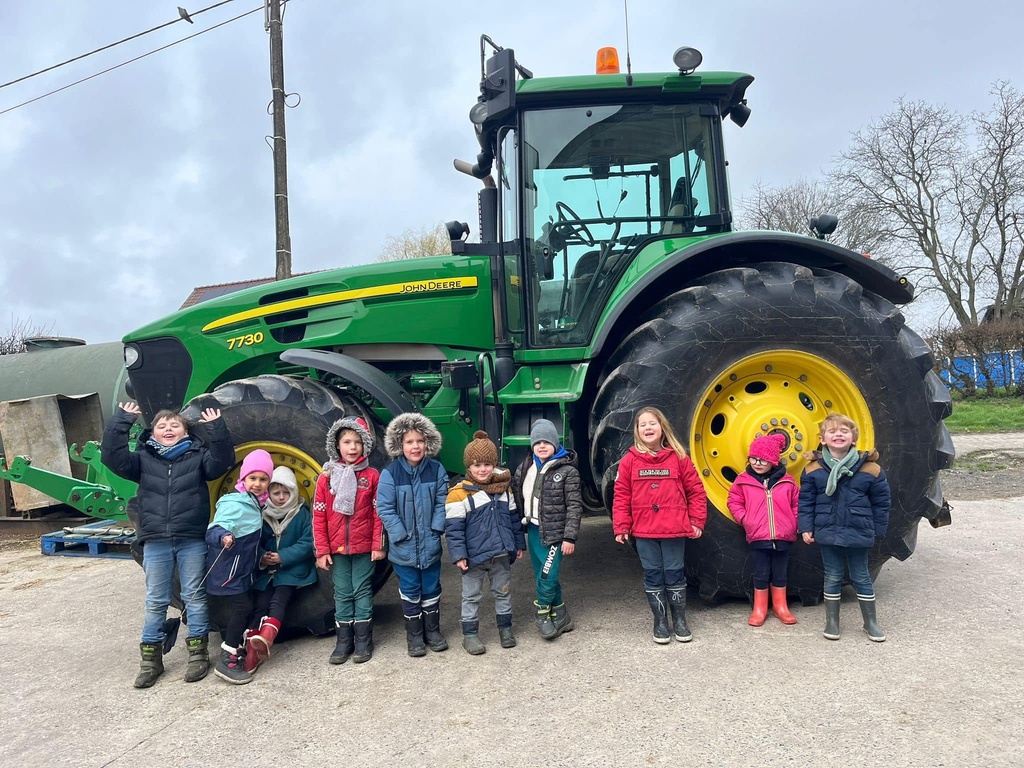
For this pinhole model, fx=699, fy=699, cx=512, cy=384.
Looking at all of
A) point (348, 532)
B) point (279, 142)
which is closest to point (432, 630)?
point (348, 532)

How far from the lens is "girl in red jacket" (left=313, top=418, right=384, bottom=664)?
3.48 metres

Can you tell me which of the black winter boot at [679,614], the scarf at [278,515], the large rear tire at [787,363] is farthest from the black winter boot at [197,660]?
the black winter boot at [679,614]

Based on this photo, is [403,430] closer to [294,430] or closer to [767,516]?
[294,430]

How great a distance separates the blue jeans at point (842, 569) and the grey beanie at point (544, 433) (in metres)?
1.42

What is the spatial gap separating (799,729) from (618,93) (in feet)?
10.8

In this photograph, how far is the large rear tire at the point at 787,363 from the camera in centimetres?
356

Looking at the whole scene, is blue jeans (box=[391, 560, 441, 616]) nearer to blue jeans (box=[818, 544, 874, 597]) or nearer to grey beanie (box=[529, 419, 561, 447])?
grey beanie (box=[529, 419, 561, 447])

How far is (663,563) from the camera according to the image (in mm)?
3482

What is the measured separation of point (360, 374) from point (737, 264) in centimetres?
222

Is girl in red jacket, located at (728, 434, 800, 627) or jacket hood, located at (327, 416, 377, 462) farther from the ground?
jacket hood, located at (327, 416, 377, 462)

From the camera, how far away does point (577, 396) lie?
3.78m

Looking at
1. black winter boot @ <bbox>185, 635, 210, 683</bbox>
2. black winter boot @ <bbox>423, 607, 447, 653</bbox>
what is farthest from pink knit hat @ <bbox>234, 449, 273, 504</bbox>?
black winter boot @ <bbox>423, 607, 447, 653</bbox>

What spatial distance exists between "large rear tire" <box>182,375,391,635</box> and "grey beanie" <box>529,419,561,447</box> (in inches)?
32.9

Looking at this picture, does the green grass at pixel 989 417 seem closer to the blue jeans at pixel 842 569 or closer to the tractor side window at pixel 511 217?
the blue jeans at pixel 842 569
